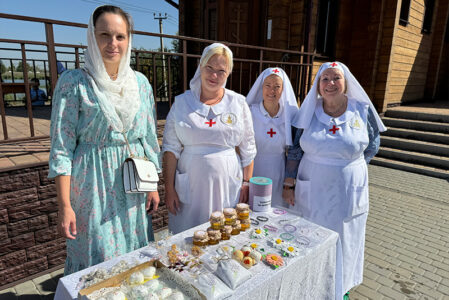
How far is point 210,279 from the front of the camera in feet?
Answer: 4.19

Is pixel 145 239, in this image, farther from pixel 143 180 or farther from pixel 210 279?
pixel 210 279

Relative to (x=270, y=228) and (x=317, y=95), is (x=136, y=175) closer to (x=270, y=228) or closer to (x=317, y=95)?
(x=270, y=228)

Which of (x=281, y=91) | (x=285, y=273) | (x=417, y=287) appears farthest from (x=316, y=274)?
(x=417, y=287)

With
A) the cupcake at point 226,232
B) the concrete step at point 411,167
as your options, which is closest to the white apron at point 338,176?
the cupcake at point 226,232

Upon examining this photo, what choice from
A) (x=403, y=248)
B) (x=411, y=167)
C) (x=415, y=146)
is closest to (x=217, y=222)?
(x=403, y=248)

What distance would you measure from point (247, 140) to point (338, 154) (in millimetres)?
718

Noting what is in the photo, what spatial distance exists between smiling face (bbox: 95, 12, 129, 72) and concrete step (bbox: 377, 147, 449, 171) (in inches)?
293

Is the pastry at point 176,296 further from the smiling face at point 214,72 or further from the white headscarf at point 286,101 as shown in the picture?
the white headscarf at point 286,101

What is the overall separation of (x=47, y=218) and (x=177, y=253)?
1864 millimetres

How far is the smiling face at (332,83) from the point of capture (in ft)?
7.59

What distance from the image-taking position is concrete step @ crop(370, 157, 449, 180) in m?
6.42

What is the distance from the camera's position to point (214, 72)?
79.0 inches

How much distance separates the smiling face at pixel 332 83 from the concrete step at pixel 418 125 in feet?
22.7


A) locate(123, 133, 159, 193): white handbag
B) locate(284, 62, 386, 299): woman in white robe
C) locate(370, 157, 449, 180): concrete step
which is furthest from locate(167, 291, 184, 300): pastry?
locate(370, 157, 449, 180): concrete step
